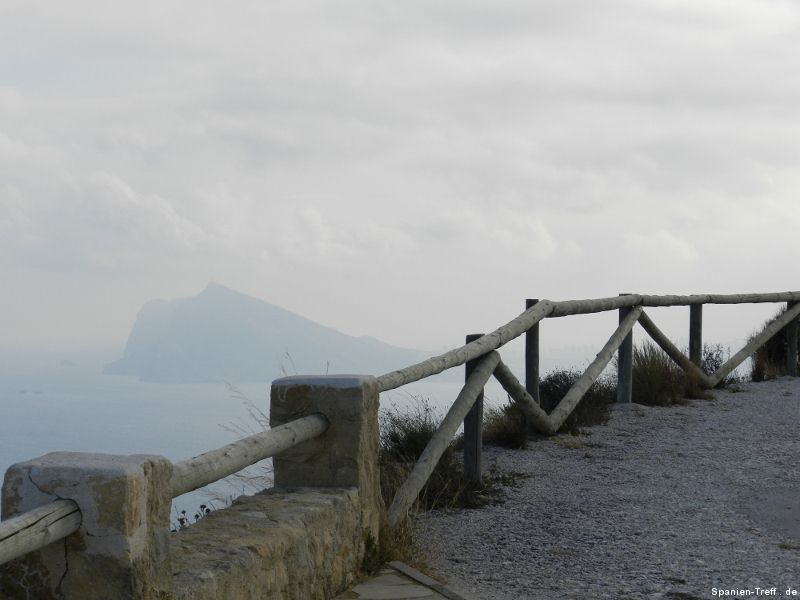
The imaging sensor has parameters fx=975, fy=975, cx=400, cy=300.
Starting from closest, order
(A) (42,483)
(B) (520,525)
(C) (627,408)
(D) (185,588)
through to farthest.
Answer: (A) (42,483), (D) (185,588), (B) (520,525), (C) (627,408)

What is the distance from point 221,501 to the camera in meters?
5.48

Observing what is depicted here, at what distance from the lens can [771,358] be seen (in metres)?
12.8

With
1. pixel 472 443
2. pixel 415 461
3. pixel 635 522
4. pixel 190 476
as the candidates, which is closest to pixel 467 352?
pixel 472 443

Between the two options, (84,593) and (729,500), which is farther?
(729,500)

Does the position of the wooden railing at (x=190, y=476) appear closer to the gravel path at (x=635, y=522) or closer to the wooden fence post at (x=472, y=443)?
the gravel path at (x=635, y=522)

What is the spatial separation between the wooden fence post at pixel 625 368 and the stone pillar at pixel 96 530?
22.9ft

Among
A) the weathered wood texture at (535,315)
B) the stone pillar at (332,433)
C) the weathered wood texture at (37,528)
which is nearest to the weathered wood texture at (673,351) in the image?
the weathered wood texture at (535,315)

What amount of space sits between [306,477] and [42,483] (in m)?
1.61

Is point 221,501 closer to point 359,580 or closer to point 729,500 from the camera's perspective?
point 359,580

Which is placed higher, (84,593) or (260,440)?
(260,440)

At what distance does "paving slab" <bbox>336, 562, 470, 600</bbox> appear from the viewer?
390cm

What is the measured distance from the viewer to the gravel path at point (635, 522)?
441 cm

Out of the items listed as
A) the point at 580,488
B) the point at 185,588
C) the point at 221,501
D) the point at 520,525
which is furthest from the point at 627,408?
the point at 185,588

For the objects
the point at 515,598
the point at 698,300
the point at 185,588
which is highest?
the point at 698,300
